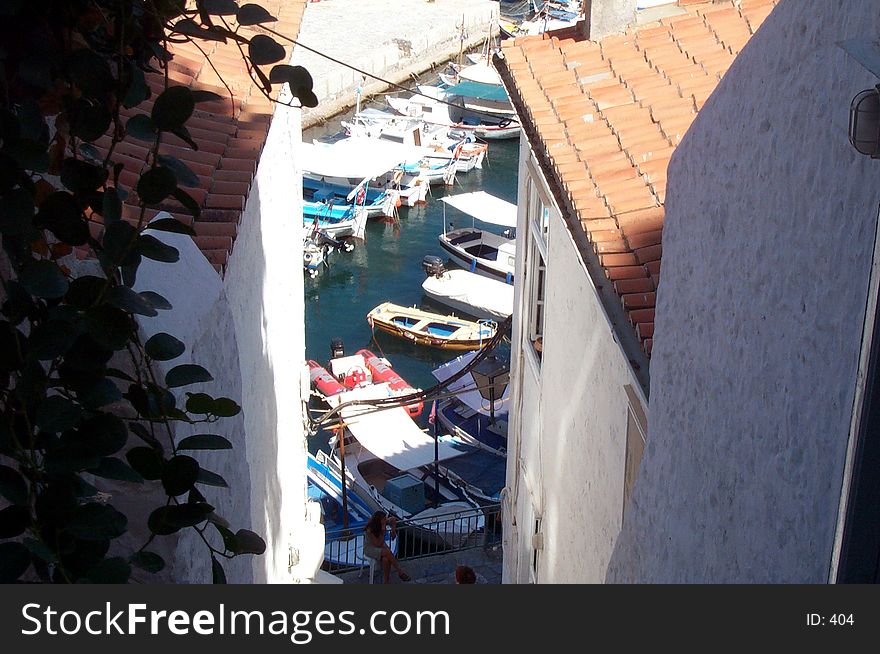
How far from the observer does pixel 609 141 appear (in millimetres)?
6820

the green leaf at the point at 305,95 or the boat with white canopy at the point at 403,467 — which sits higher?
the green leaf at the point at 305,95

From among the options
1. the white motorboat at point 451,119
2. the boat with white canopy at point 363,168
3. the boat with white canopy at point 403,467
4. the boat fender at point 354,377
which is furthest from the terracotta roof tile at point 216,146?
the white motorboat at point 451,119

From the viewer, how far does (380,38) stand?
4669cm

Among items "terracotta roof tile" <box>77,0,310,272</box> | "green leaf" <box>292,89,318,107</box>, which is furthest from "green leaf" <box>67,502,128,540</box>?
"terracotta roof tile" <box>77,0,310,272</box>

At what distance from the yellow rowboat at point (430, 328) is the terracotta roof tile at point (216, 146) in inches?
777

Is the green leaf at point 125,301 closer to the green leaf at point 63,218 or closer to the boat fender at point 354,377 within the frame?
the green leaf at point 63,218

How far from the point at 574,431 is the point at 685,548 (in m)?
3.21

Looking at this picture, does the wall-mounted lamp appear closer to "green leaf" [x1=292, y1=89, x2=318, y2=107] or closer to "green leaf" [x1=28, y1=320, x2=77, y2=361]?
"green leaf" [x1=292, y1=89, x2=318, y2=107]

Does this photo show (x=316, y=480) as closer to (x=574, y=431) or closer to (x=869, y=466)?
(x=574, y=431)

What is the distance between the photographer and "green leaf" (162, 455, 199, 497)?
8.79 ft

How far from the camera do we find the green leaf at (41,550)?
92.8 inches

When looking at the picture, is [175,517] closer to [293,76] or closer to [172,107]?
[172,107]

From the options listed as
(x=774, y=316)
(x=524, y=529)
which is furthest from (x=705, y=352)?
(x=524, y=529)

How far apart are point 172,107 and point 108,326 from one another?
517 millimetres
